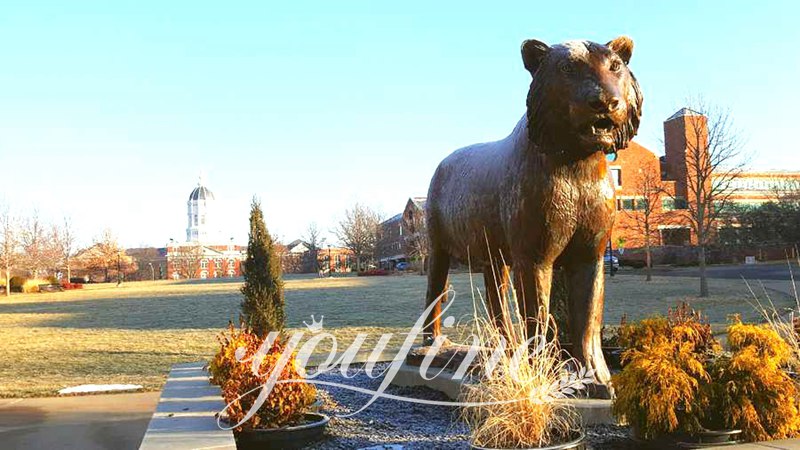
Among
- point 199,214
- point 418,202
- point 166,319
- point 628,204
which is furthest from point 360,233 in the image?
point 199,214

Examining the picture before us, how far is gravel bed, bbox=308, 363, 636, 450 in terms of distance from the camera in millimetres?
5281

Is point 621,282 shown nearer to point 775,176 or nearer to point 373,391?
point 373,391

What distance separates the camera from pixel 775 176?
6431 centimetres

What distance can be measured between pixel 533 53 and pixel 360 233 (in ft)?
204

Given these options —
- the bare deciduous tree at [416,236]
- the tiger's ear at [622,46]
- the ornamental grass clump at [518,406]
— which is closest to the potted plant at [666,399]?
the ornamental grass clump at [518,406]

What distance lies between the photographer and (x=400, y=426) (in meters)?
6.21

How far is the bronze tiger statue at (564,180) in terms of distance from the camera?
484cm

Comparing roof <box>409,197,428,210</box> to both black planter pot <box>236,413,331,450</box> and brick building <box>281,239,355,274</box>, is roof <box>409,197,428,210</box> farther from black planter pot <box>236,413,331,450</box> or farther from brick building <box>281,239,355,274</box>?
black planter pot <box>236,413,331,450</box>

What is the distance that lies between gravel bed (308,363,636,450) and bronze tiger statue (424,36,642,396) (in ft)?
1.85

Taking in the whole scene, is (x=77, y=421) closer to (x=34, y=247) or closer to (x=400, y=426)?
(x=400, y=426)

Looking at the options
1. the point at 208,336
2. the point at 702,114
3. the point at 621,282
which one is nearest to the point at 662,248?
the point at 621,282

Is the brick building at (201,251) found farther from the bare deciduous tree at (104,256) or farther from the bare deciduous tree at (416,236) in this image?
the bare deciduous tree at (416,236)

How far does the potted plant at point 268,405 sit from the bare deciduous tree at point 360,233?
2376 inches

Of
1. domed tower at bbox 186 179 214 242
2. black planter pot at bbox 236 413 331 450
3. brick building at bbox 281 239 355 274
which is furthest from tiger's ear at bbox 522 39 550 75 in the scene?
domed tower at bbox 186 179 214 242
